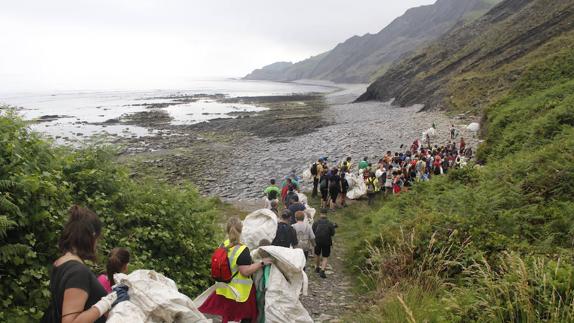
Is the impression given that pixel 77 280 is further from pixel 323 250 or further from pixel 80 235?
pixel 323 250

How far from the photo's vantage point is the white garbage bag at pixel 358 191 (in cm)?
1674

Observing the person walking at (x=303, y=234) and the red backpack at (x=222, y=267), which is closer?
the red backpack at (x=222, y=267)

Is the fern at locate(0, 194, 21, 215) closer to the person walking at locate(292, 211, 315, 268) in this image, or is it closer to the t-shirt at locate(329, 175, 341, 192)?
the person walking at locate(292, 211, 315, 268)

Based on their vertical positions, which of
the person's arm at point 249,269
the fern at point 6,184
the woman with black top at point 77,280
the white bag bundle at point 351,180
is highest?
the fern at point 6,184

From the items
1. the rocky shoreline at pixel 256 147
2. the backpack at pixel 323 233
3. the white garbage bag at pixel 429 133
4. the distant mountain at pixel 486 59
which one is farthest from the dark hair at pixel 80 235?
the distant mountain at pixel 486 59

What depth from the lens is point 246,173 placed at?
89.9 ft

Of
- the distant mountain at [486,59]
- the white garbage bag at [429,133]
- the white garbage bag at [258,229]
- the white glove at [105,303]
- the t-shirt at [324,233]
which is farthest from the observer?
the distant mountain at [486,59]

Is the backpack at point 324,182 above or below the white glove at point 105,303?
below

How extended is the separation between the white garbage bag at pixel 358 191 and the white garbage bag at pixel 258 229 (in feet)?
30.6

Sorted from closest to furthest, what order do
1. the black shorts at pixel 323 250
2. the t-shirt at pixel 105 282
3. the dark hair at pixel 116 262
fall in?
the t-shirt at pixel 105 282 < the dark hair at pixel 116 262 < the black shorts at pixel 323 250

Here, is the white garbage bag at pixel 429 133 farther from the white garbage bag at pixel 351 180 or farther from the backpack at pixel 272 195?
the backpack at pixel 272 195

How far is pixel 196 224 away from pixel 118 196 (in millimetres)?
1757

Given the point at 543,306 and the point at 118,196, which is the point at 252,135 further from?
the point at 543,306

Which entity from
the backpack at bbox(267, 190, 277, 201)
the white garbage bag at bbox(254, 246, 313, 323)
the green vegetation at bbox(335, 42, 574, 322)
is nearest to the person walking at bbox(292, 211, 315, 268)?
the green vegetation at bbox(335, 42, 574, 322)
